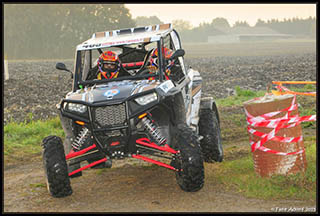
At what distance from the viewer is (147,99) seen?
6133 mm

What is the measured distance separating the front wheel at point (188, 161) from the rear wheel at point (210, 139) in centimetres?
167

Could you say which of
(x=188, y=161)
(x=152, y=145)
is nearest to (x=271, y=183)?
(x=188, y=161)

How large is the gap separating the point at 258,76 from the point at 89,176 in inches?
809

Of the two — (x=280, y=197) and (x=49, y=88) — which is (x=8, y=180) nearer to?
(x=280, y=197)

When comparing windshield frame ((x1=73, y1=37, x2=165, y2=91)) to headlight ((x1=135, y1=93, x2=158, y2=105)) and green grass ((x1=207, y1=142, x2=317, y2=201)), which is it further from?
green grass ((x1=207, y1=142, x2=317, y2=201))

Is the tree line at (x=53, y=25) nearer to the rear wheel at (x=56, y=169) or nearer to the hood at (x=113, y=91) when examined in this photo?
the hood at (x=113, y=91)

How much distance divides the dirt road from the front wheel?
18 centimetres

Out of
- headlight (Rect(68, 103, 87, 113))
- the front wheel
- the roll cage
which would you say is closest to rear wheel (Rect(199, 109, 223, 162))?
the roll cage

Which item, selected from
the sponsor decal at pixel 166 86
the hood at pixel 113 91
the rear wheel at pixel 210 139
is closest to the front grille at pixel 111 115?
the hood at pixel 113 91

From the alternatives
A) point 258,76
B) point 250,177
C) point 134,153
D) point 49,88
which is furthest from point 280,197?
point 258,76

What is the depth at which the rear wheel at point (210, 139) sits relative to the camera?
7.73 m

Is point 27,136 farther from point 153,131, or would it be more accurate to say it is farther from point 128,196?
point 153,131

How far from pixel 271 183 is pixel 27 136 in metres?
6.88

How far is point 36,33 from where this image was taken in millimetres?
63000
